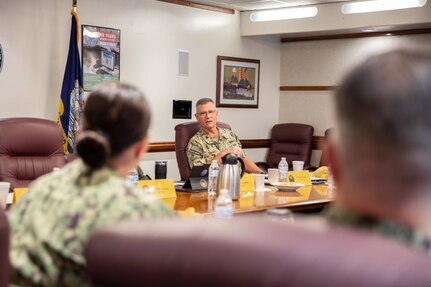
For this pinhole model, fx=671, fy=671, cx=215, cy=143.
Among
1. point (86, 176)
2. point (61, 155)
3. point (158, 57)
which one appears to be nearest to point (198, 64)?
point (158, 57)

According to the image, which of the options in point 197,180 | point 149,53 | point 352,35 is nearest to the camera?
point 197,180

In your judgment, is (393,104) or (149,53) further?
(149,53)

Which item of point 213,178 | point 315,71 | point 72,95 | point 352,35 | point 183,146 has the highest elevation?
point 352,35

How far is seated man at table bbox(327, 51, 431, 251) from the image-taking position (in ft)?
2.74

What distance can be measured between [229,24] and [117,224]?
7.70m

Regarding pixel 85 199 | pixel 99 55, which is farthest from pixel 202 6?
pixel 85 199

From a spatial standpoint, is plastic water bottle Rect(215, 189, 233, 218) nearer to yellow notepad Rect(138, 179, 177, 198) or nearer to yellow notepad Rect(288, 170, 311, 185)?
yellow notepad Rect(138, 179, 177, 198)

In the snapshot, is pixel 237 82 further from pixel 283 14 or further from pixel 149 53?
pixel 149 53

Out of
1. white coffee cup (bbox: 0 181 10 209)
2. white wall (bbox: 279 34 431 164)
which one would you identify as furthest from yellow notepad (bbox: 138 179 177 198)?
white wall (bbox: 279 34 431 164)

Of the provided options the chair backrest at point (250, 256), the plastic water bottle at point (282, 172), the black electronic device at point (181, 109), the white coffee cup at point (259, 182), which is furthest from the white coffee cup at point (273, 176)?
the chair backrest at point (250, 256)

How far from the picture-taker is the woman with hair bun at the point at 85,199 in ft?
4.42

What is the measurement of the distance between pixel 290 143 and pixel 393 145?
811 centimetres

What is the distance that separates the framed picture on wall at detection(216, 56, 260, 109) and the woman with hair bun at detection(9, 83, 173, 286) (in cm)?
692

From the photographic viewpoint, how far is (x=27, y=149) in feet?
16.6
